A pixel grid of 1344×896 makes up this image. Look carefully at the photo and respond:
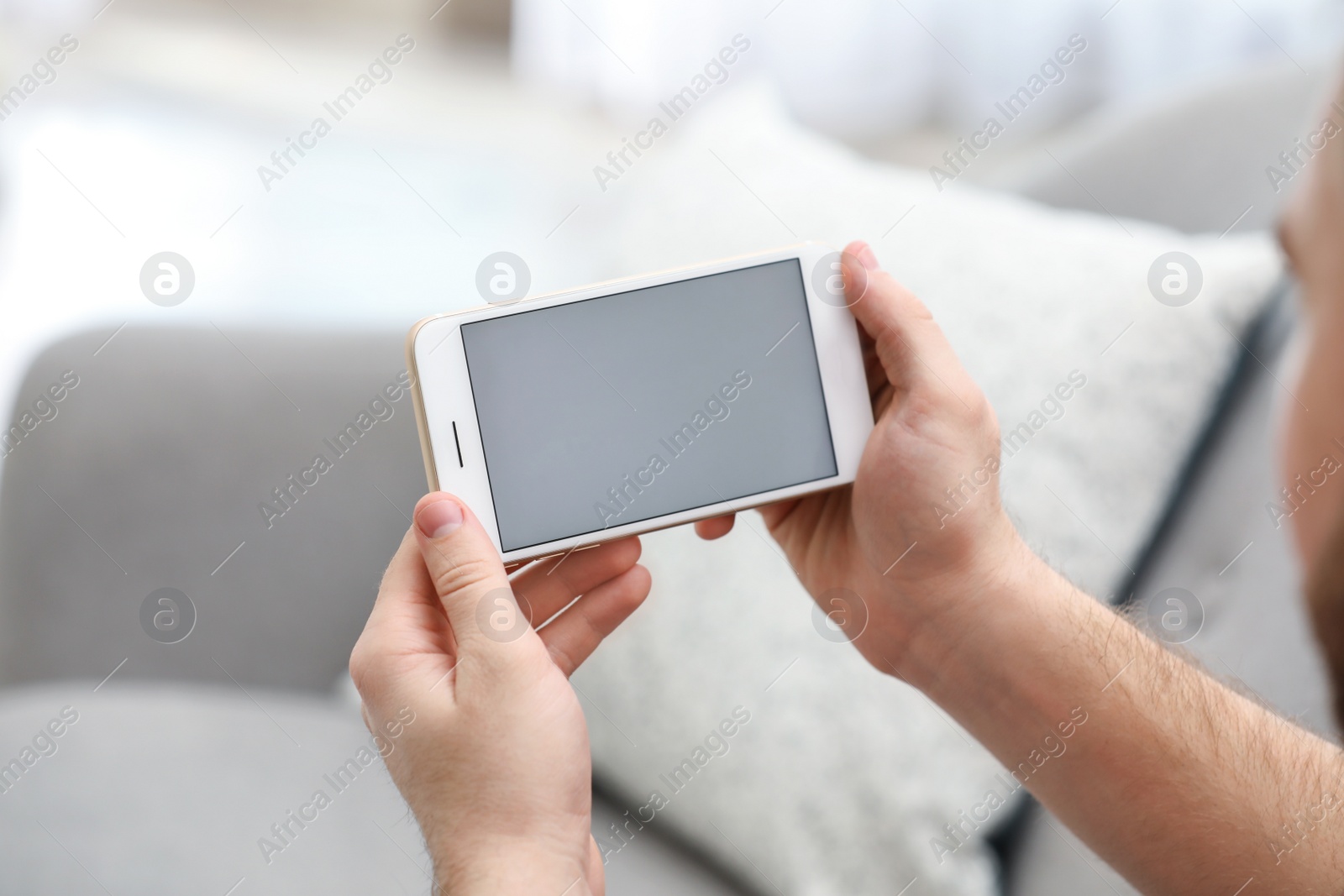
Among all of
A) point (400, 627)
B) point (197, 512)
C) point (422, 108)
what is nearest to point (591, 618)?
point (400, 627)

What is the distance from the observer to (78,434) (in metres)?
0.90

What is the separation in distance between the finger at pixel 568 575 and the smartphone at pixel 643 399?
0.04 meters

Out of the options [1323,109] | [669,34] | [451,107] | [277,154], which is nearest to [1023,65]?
[669,34]

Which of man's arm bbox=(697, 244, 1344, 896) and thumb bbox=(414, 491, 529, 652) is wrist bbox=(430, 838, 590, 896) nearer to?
thumb bbox=(414, 491, 529, 652)

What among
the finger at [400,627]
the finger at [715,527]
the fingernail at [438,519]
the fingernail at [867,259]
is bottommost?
the finger at [400,627]

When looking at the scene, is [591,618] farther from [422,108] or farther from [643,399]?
[422,108]

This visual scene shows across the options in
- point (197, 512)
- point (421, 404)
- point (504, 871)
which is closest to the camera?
point (504, 871)

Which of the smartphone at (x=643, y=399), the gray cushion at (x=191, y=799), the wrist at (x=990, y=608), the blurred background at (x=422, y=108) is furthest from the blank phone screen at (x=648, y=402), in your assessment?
the blurred background at (x=422, y=108)

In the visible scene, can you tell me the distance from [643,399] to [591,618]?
176 millimetres

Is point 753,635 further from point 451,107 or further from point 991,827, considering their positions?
point 451,107

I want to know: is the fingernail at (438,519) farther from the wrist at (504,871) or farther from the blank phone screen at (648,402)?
the wrist at (504,871)

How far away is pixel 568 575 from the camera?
684 mm

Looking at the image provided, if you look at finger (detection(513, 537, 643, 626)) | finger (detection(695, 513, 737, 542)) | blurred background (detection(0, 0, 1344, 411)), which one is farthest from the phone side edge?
blurred background (detection(0, 0, 1344, 411))

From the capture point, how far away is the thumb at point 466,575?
535 millimetres
